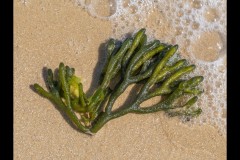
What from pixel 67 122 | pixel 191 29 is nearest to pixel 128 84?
pixel 67 122

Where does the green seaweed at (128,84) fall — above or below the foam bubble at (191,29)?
below

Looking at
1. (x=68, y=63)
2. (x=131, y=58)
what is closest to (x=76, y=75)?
(x=68, y=63)

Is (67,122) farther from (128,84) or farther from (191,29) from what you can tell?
(191,29)

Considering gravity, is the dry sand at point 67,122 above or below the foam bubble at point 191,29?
below

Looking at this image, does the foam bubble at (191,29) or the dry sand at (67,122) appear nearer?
the dry sand at (67,122)
